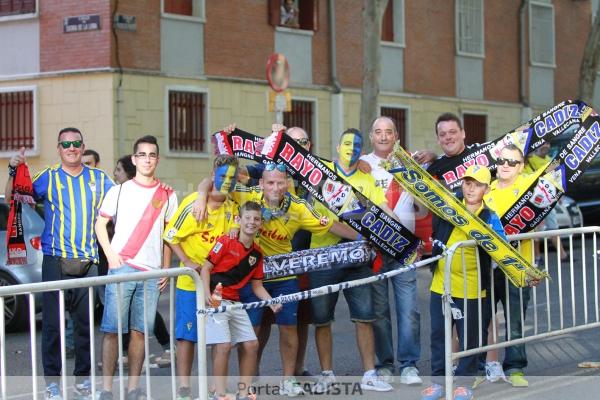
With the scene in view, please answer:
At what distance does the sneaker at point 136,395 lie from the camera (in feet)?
23.9

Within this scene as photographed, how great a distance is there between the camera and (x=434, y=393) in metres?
8.02

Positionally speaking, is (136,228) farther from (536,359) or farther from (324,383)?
(536,359)

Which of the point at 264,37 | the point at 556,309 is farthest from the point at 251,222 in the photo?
the point at 264,37

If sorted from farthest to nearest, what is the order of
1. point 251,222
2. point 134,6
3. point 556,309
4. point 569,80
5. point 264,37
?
point 569,80, point 264,37, point 134,6, point 556,309, point 251,222

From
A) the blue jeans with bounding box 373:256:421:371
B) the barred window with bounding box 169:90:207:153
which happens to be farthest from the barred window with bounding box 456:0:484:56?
the blue jeans with bounding box 373:256:421:371

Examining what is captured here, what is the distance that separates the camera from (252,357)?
7863mm

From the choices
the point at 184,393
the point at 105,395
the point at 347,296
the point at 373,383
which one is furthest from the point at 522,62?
the point at 105,395

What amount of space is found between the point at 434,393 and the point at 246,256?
1569 mm

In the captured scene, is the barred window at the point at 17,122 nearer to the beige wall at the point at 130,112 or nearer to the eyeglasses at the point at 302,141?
the beige wall at the point at 130,112

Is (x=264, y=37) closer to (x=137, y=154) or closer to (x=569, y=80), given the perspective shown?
(x=569, y=80)

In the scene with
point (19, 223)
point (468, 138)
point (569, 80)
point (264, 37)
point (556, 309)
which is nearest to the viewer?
point (19, 223)

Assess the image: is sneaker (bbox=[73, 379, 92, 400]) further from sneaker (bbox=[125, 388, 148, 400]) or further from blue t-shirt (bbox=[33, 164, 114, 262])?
blue t-shirt (bbox=[33, 164, 114, 262])

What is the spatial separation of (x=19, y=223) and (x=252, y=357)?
208 centimetres

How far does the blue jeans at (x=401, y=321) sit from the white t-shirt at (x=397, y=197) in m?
0.33
